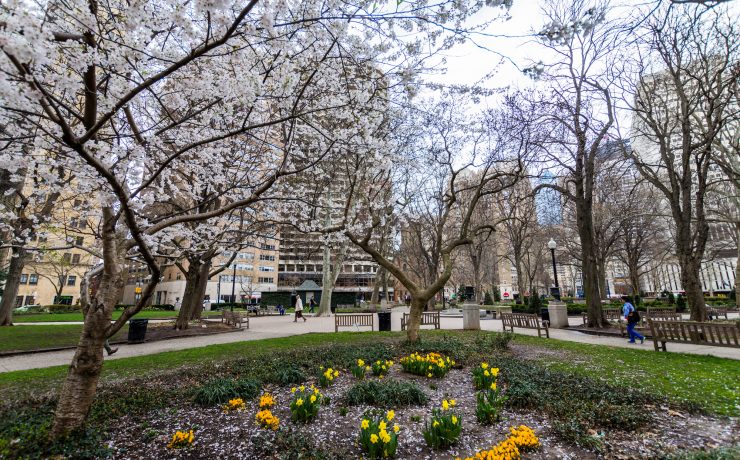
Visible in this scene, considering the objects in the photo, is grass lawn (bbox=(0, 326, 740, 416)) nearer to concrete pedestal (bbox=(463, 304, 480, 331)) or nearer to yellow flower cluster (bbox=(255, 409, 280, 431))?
yellow flower cluster (bbox=(255, 409, 280, 431))

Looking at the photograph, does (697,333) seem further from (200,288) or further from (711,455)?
(200,288)

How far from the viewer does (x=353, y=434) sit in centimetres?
400

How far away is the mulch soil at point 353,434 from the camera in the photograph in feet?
11.6

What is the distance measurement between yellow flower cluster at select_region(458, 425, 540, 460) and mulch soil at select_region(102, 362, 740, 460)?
0.10 m

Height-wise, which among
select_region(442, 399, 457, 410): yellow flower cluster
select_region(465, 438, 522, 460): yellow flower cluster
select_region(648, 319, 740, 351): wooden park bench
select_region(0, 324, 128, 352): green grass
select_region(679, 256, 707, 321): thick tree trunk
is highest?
select_region(679, 256, 707, 321): thick tree trunk

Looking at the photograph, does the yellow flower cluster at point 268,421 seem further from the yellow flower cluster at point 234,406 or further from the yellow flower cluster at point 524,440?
the yellow flower cluster at point 524,440

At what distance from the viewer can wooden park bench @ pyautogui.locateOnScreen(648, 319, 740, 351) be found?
25.4ft

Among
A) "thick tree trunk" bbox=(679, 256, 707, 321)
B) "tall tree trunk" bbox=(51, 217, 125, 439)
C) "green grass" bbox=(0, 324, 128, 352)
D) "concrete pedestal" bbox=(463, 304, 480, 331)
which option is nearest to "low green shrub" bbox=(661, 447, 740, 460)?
"tall tree trunk" bbox=(51, 217, 125, 439)

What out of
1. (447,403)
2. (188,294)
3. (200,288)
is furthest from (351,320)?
(447,403)

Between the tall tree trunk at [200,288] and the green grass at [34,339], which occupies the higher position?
the tall tree trunk at [200,288]

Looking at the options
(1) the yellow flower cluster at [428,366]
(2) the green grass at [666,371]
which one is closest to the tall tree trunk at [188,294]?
(1) the yellow flower cluster at [428,366]

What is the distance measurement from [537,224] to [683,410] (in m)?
27.8

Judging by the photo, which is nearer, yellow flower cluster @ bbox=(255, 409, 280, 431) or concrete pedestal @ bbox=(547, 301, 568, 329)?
yellow flower cluster @ bbox=(255, 409, 280, 431)

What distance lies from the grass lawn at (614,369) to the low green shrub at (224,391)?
2928 mm
